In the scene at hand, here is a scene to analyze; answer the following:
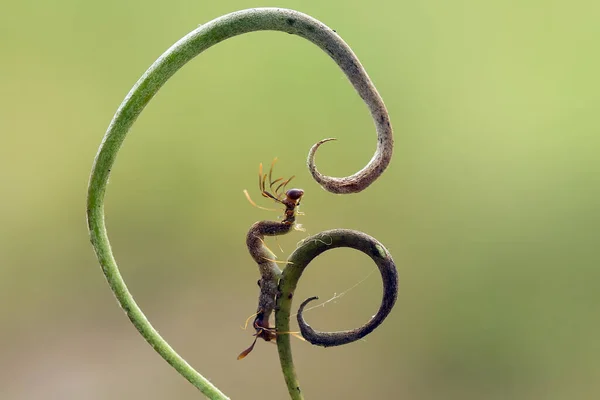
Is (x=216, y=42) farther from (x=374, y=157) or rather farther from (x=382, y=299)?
(x=382, y=299)

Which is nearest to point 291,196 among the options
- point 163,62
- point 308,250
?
point 308,250

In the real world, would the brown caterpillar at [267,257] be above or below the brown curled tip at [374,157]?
below

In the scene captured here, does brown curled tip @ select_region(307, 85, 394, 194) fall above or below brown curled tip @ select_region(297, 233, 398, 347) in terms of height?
above
